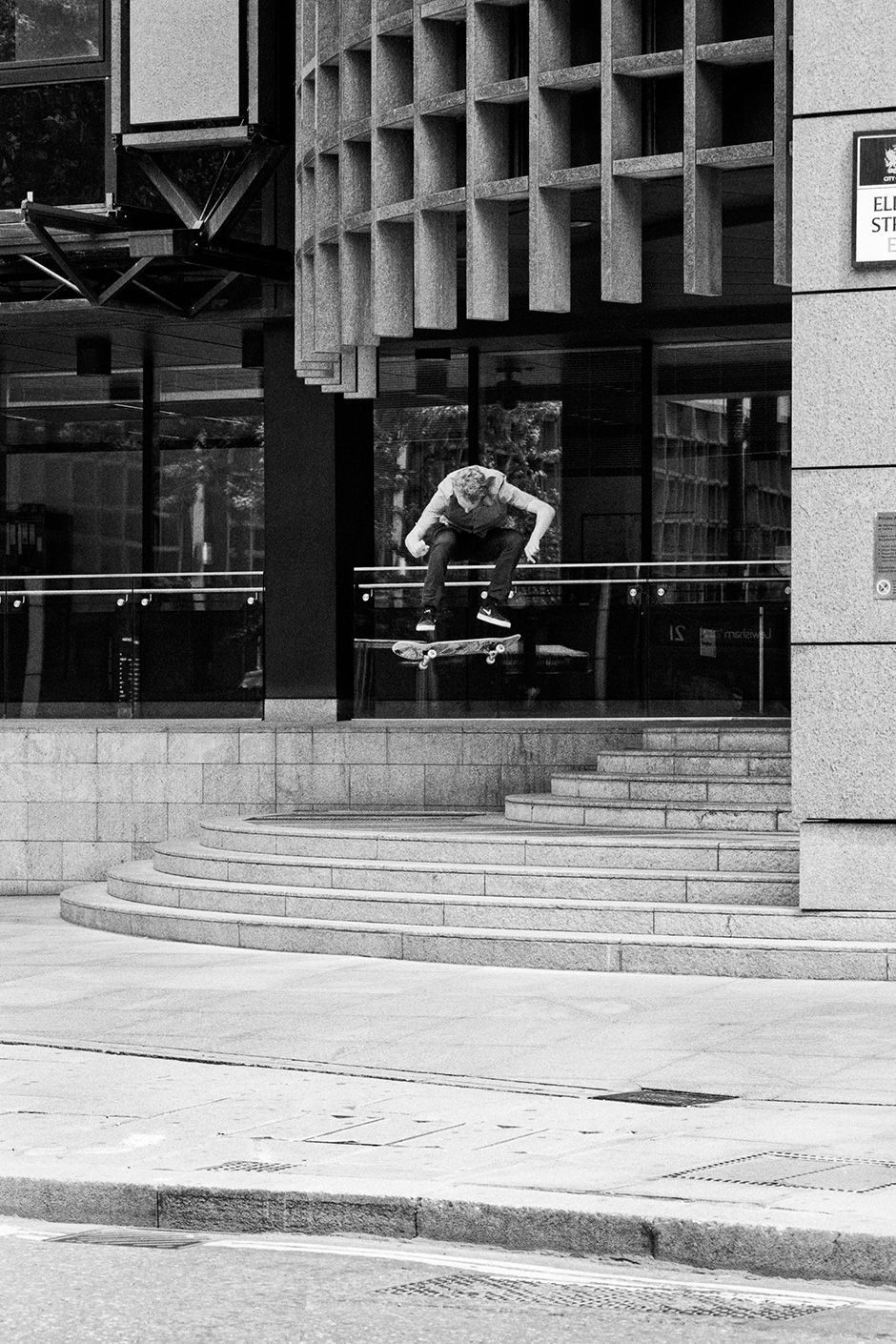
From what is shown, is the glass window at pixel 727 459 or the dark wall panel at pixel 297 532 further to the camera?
the glass window at pixel 727 459

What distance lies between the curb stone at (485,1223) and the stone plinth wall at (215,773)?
11958 mm

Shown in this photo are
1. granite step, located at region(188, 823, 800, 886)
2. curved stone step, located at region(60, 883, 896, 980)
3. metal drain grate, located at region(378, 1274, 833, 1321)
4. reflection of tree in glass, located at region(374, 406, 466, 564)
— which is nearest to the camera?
metal drain grate, located at region(378, 1274, 833, 1321)

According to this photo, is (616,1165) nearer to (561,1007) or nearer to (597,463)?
(561,1007)

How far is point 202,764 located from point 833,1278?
546 inches

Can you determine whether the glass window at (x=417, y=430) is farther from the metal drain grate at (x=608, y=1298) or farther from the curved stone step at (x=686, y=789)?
the metal drain grate at (x=608, y=1298)

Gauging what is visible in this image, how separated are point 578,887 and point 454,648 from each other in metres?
6.83

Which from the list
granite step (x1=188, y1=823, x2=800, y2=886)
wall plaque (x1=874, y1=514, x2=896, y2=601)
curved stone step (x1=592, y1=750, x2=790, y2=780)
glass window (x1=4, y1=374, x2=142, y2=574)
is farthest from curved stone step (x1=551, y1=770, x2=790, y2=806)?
glass window (x1=4, y1=374, x2=142, y2=574)

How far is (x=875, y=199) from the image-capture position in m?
12.0

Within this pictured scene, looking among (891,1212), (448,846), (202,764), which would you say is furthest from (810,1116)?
(202,764)

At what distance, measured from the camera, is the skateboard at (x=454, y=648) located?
19.8m

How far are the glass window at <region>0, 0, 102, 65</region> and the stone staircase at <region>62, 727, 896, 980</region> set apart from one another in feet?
25.6

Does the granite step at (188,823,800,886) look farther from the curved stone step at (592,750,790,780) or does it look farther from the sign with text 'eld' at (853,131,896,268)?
the sign with text 'eld' at (853,131,896,268)

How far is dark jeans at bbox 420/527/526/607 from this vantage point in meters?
19.0

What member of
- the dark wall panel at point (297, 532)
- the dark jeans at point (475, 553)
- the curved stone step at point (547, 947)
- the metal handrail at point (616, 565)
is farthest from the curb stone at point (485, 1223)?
the dark wall panel at point (297, 532)
